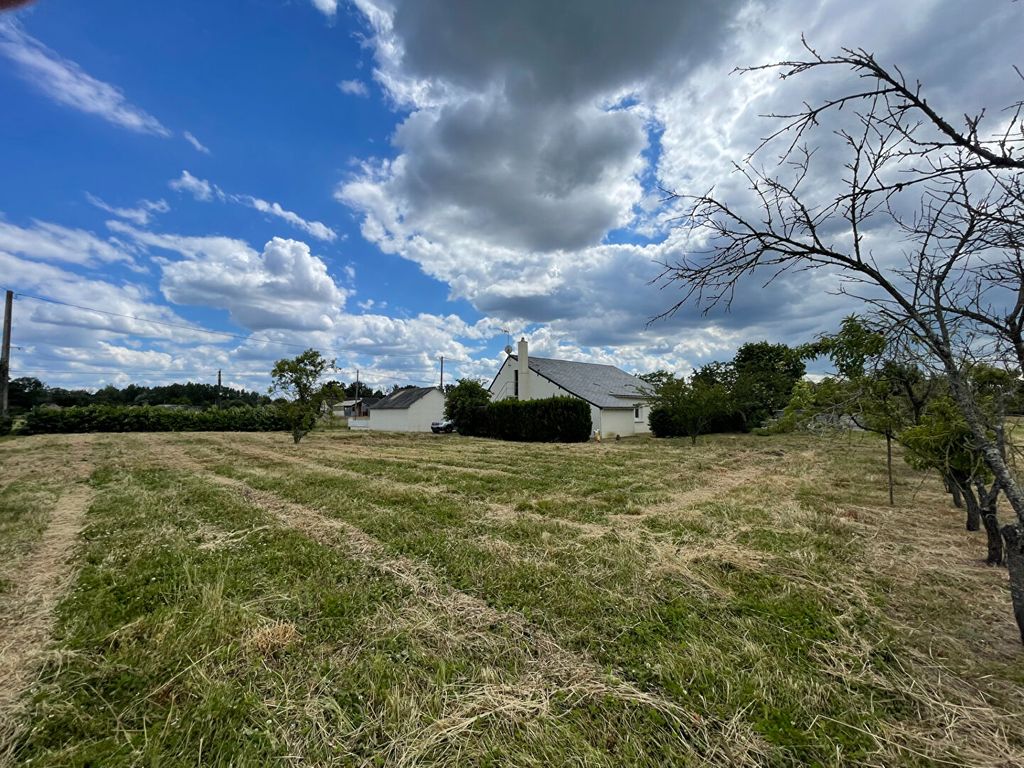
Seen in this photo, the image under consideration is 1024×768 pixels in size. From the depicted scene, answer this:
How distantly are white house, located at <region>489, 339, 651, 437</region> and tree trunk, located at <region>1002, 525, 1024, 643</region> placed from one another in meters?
22.4

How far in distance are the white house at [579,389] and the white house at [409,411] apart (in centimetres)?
659

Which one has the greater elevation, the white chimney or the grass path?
the white chimney

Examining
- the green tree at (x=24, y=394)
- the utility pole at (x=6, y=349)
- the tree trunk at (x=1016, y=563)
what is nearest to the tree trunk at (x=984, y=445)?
the tree trunk at (x=1016, y=563)

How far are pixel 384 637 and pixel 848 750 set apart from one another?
8.68ft

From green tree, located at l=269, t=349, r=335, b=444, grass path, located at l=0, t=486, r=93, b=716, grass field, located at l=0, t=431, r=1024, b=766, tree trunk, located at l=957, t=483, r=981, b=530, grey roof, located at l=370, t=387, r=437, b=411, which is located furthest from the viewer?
grey roof, located at l=370, t=387, r=437, b=411

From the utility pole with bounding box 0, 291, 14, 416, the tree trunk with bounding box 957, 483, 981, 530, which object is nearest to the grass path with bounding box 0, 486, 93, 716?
the tree trunk with bounding box 957, 483, 981, 530

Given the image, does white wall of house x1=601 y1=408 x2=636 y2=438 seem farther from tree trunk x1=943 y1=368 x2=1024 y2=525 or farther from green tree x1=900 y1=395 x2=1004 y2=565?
tree trunk x1=943 y1=368 x2=1024 y2=525

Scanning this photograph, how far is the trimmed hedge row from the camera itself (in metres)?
23.9

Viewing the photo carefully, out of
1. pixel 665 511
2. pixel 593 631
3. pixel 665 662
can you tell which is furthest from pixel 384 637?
pixel 665 511

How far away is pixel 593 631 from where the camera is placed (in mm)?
3035

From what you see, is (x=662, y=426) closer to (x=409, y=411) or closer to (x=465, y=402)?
(x=465, y=402)

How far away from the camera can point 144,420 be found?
2770 cm

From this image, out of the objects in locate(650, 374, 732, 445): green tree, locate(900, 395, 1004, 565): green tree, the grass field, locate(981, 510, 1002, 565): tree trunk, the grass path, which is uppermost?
locate(650, 374, 732, 445): green tree

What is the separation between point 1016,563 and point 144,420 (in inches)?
1461
